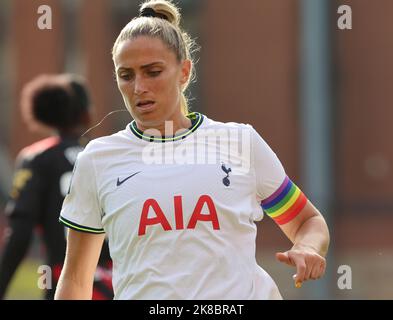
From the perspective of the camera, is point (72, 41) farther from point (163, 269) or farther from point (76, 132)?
point (163, 269)

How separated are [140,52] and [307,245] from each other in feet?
2.74

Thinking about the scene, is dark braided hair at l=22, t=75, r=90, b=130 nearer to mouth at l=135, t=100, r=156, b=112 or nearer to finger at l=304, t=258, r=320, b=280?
mouth at l=135, t=100, r=156, b=112

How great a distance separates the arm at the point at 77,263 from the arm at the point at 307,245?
0.67 m

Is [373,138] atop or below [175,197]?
below

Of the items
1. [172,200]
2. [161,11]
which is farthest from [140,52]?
[172,200]

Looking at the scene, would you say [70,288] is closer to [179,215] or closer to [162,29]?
[179,215]

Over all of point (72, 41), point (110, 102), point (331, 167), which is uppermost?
point (72, 41)

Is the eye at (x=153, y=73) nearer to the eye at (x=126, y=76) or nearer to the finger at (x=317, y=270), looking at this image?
the eye at (x=126, y=76)

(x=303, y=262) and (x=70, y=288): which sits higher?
(x=303, y=262)

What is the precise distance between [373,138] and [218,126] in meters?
12.0

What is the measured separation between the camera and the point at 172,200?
3191 mm

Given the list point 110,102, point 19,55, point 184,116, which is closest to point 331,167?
point 110,102

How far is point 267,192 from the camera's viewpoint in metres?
3.40

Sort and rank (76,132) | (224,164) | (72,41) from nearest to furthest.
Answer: (224,164) → (76,132) → (72,41)
